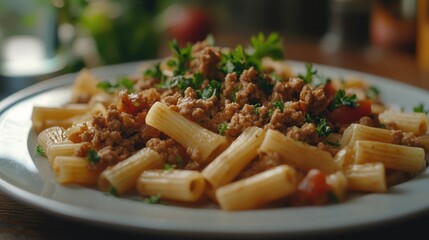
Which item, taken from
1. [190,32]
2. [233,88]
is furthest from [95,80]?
[190,32]

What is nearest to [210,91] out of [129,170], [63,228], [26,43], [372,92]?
[129,170]

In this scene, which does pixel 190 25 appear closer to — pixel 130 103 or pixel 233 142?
pixel 130 103

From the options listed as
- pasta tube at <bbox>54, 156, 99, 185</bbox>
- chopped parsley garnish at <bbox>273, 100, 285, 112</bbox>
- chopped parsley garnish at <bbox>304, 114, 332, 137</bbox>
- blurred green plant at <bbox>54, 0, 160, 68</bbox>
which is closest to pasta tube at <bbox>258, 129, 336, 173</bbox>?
chopped parsley garnish at <bbox>304, 114, 332, 137</bbox>

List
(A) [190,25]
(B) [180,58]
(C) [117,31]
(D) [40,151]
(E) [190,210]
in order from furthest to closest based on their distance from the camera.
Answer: (A) [190,25]
(C) [117,31]
(B) [180,58]
(D) [40,151]
(E) [190,210]

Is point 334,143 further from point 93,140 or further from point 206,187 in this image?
point 93,140

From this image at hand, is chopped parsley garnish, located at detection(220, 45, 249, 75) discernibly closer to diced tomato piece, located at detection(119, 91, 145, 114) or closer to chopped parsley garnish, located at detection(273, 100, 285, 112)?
chopped parsley garnish, located at detection(273, 100, 285, 112)

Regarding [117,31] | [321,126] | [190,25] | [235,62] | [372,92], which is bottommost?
[190,25]

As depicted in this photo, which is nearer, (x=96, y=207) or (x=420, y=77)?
(x=96, y=207)
